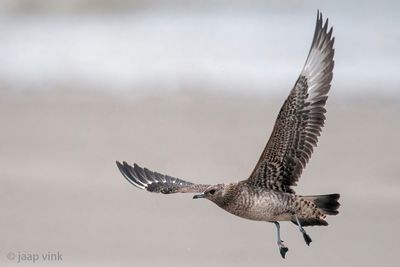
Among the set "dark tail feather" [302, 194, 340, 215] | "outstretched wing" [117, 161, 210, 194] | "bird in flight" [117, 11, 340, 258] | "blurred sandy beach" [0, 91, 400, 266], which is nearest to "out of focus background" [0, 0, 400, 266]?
"blurred sandy beach" [0, 91, 400, 266]

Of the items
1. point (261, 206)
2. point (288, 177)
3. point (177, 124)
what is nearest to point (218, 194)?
point (261, 206)

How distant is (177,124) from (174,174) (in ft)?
6.26

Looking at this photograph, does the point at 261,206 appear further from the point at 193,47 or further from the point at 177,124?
the point at 193,47

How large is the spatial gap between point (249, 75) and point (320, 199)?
799 cm

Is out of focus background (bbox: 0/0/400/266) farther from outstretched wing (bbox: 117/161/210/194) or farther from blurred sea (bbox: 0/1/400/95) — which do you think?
outstretched wing (bbox: 117/161/210/194)

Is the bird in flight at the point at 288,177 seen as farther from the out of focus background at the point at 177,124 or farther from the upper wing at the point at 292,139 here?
the out of focus background at the point at 177,124

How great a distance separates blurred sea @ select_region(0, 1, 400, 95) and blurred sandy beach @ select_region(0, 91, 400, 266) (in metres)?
0.76

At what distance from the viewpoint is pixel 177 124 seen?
14.6 m

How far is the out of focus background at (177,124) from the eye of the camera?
1101 centimetres

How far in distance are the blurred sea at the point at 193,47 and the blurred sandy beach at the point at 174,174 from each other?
2.49 feet

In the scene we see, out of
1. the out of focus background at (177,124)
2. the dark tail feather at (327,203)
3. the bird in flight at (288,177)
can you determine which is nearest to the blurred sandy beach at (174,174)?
the out of focus background at (177,124)

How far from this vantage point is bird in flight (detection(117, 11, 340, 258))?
9172 mm

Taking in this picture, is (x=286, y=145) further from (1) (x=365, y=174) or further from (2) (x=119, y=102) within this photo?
(2) (x=119, y=102)

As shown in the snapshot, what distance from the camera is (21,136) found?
556 inches
